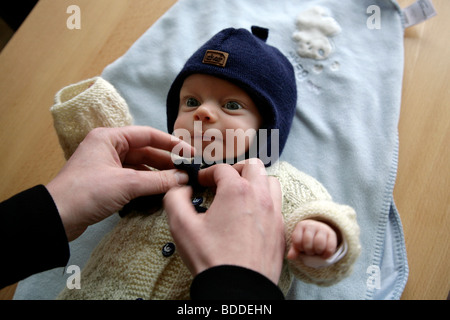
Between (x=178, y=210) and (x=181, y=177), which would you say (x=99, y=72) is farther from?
(x=178, y=210)

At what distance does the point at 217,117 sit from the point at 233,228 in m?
0.31

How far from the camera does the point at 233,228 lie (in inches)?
21.5

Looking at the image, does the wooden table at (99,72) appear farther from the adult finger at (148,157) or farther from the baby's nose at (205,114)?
the baby's nose at (205,114)

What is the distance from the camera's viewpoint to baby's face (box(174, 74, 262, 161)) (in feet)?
2.51

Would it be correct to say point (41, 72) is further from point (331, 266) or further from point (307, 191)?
point (331, 266)

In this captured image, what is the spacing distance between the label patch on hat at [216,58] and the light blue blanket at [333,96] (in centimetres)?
32

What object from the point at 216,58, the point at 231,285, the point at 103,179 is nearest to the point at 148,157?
the point at 103,179

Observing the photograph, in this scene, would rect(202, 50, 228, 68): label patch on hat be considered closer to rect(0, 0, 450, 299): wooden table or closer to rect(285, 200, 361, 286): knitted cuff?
rect(285, 200, 361, 286): knitted cuff

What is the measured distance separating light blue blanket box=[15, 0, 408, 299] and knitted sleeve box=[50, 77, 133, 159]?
22 cm

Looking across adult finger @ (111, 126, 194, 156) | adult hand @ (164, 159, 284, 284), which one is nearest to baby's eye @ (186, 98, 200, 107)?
adult finger @ (111, 126, 194, 156)

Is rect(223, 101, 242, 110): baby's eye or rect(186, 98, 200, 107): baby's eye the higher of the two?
rect(223, 101, 242, 110): baby's eye

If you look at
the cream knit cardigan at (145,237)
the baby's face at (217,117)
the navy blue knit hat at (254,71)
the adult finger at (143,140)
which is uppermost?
the navy blue knit hat at (254,71)

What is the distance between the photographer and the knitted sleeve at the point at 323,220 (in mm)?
609
